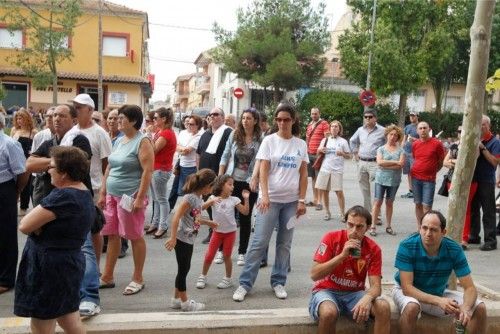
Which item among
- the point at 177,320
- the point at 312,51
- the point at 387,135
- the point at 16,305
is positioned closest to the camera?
the point at 16,305

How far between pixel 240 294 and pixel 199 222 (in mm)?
809

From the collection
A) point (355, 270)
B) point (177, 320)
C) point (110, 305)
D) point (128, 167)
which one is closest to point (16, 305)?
point (177, 320)

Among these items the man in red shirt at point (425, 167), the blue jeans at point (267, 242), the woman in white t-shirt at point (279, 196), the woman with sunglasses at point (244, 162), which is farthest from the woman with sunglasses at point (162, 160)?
the man in red shirt at point (425, 167)

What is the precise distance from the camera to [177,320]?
176 inches

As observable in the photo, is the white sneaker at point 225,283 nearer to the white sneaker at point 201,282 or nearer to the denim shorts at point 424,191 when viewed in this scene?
the white sneaker at point 201,282

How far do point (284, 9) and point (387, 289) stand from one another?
29.0 metres

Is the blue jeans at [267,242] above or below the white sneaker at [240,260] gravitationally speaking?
above

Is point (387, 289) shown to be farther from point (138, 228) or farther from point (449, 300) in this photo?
point (138, 228)

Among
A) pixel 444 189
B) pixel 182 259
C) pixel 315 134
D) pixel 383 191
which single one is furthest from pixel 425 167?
pixel 182 259

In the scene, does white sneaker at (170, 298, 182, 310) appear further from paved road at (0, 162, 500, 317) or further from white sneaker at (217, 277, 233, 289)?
white sneaker at (217, 277, 233, 289)

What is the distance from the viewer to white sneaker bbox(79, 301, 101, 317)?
14.9ft

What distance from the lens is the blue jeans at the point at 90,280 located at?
4.72 meters

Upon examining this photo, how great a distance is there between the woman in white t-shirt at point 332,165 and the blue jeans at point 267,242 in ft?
14.4

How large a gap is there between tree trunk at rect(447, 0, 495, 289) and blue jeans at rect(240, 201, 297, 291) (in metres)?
1.48
